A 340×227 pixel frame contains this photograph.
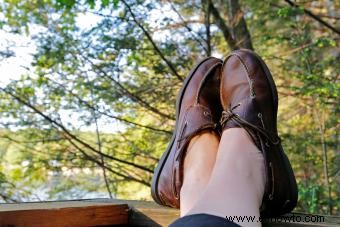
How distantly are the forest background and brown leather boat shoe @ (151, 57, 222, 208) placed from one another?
1.73m

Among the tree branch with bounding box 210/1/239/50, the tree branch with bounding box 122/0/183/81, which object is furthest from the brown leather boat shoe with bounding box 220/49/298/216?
the tree branch with bounding box 210/1/239/50

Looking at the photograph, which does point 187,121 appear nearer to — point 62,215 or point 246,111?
point 246,111

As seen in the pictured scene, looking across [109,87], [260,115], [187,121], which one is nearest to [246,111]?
[260,115]

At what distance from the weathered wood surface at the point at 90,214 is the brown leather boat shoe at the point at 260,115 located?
0.18 ft

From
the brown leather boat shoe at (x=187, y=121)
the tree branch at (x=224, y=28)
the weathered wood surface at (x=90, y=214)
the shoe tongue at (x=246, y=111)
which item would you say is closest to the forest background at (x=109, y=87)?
the tree branch at (x=224, y=28)

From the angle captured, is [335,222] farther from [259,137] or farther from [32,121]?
[32,121]

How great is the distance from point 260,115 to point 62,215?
0.51 metres

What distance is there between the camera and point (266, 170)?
0.90m

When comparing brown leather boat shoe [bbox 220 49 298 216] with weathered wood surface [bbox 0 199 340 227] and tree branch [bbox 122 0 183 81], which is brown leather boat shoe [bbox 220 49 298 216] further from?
tree branch [bbox 122 0 183 81]

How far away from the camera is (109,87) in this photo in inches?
124

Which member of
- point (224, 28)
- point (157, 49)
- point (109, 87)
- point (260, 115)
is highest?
point (224, 28)

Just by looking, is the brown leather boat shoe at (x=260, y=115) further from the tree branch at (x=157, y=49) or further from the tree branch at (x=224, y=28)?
the tree branch at (x=224, y=28)

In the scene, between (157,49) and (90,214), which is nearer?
(90,214)

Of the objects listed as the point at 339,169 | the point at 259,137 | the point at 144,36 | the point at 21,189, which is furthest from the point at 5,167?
the point at 259,137
